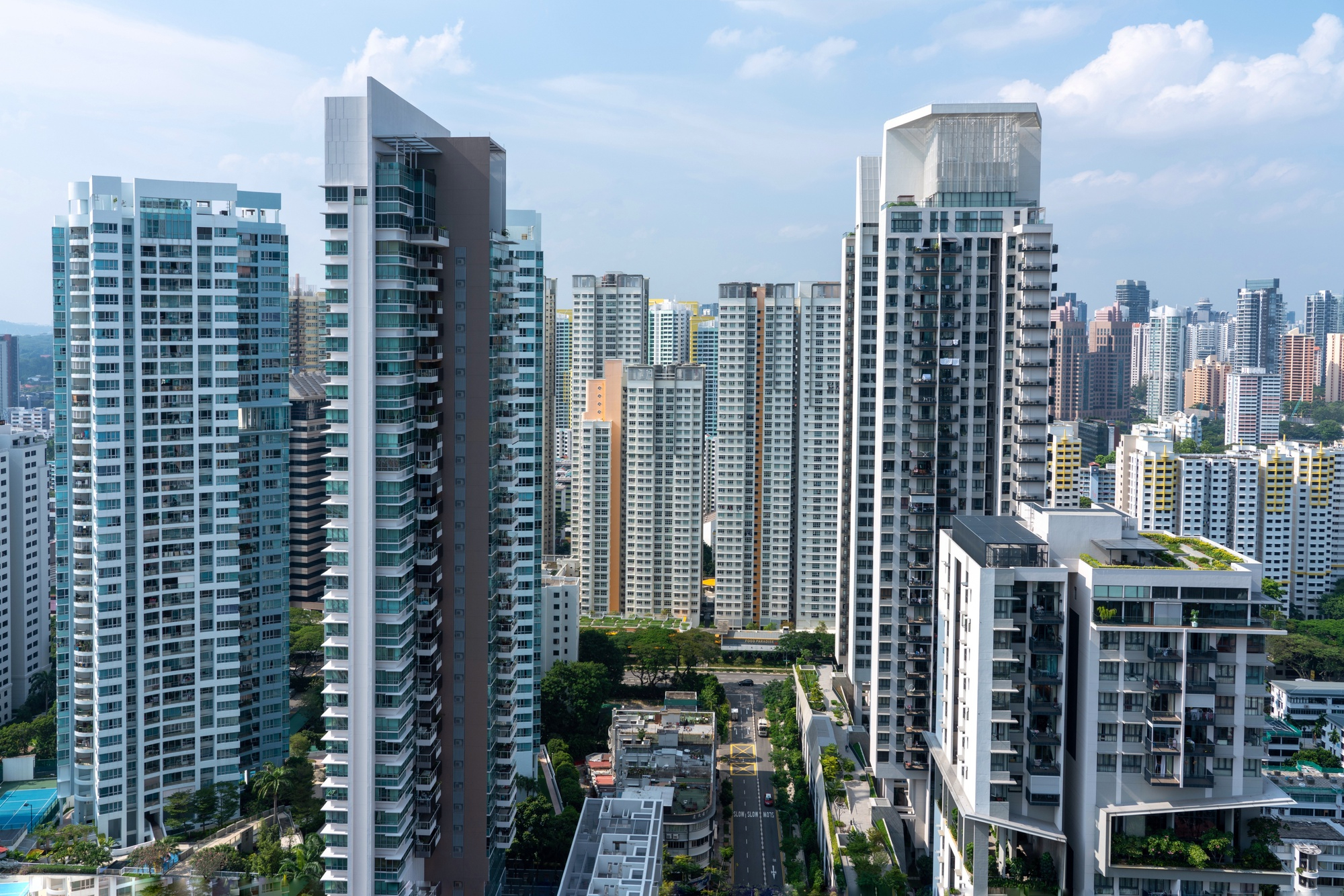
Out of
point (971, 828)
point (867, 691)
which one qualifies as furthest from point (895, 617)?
point (971, 828)

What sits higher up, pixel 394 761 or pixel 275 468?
pixel 275 468

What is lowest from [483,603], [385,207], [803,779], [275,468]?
[803,779]

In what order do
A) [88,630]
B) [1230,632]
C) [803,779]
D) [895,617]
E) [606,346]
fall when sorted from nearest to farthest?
1. [1230,632]
2. [88,630]
3. [895,617]
4. [803,779]
5. [606,346]

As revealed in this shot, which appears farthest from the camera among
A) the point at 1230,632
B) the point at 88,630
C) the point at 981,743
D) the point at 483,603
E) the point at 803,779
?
the point at 803,779

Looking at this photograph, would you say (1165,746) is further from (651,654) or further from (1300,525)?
(1300,525)

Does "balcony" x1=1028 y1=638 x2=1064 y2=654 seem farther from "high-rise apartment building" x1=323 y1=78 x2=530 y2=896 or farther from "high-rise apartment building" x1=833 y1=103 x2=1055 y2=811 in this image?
"high-rise apartment building" x1=323 y1=78 x2=530 y2=896

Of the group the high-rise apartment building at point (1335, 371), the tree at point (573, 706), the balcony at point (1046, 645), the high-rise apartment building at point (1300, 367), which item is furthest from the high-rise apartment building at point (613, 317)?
the high-rise apartment building at point (1335, 371)

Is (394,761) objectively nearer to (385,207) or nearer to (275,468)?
(385,207)
